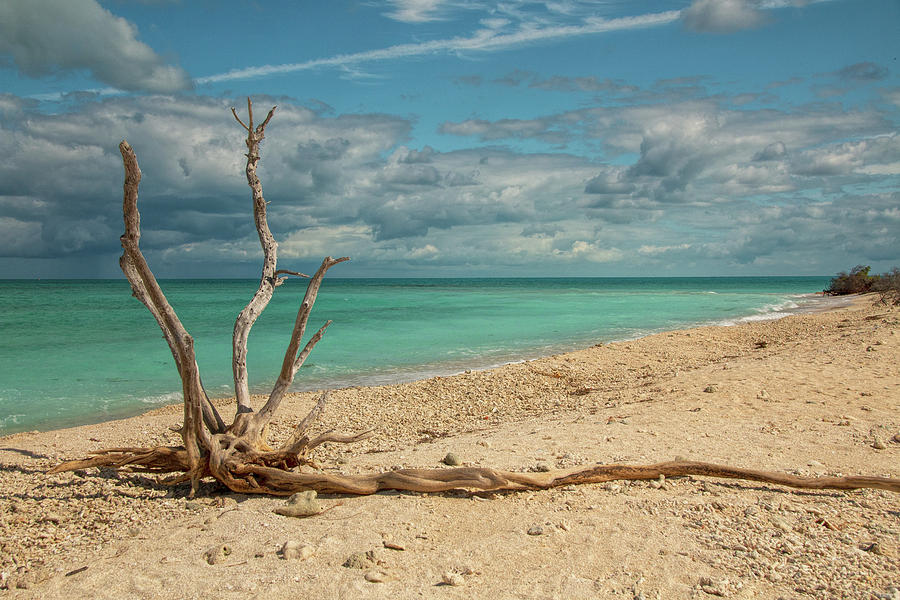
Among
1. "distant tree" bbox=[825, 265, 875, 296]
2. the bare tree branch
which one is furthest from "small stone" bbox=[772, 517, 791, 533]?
"distant tree" bbox=[825, 265, 875, 296]

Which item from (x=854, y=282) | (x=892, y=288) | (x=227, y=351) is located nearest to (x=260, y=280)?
(x=227, y=351)

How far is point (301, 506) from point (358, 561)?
39.1 inches

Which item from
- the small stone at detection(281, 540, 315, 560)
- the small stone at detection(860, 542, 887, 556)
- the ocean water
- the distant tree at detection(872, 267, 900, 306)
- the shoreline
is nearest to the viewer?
the small stone at detection(860, 542, 887, 556)

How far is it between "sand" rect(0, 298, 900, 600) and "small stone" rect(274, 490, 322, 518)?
0.07m

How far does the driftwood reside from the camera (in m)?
4.40

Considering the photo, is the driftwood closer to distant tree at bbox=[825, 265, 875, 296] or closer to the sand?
the sand

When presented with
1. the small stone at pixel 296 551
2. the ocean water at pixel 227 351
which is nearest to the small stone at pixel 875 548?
the small stone at pixel 296 551

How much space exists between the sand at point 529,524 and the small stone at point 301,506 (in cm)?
7

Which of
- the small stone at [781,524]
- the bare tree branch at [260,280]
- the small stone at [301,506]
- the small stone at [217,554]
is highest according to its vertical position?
the bare tree branch at [260,280]

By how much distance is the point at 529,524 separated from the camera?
3914 mm

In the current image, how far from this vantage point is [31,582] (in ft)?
11.2

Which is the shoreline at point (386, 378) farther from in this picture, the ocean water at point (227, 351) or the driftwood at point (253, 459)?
the driftwood at point (253, 459)

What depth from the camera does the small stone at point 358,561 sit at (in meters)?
3.43

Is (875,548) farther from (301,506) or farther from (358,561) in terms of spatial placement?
(301,506)
